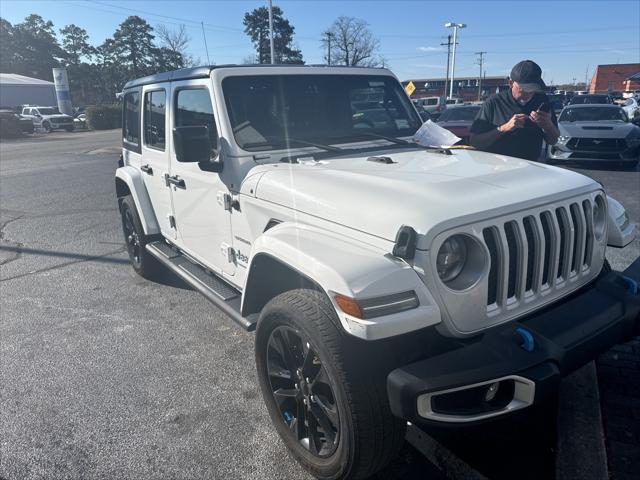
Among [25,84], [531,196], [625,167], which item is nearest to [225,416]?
[531,196]

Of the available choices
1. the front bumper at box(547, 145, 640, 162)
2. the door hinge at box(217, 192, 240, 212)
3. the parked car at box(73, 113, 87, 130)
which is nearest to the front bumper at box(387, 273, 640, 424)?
the door hinge at box(217, 192, 240, 212)

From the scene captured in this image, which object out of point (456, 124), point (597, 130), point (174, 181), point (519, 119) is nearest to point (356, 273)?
point (174, 181)

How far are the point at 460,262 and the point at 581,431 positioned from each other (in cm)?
138

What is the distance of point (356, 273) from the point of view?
76.7 inches

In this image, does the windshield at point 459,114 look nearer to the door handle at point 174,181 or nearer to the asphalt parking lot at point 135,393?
the asphalt parking lot at point 135,393

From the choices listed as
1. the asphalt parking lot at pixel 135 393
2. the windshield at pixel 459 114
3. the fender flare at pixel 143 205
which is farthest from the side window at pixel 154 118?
the windshield at pixel 459 114

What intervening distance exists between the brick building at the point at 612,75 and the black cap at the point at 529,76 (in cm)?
6786

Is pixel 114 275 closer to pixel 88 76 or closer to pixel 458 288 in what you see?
pixel 458 288

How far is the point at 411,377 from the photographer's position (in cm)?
184

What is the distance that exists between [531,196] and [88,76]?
83.3 meters

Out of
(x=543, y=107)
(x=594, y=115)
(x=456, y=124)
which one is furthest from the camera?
(x=456, y=124)

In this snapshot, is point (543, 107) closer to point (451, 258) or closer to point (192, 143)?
point (451, 258)

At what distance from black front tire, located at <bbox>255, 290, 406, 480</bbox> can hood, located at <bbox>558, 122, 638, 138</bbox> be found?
33.9 ft

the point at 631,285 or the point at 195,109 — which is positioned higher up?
the point at 195,109
